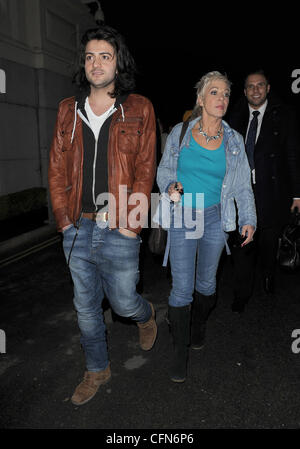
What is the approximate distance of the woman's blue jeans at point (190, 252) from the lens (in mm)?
2773

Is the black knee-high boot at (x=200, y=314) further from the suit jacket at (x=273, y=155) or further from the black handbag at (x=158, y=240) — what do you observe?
the suit jacket at (x=273, y=155)

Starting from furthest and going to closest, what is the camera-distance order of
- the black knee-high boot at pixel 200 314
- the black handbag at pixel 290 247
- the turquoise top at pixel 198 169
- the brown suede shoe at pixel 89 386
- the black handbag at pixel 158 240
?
the black handbag at pixel 290 247 < the black handbag at pixel 158 240 < the black knee-high boot at pixel 200 314 < the turquoise top at pixel 198 169 < the brown suede shoe at pixel 89 386

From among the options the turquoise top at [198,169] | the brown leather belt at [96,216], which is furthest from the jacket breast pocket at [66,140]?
the turquoise top at [198,169]

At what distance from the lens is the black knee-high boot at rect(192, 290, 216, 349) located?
307cm

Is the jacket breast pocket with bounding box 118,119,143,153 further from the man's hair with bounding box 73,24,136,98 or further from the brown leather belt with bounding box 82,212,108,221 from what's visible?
the brown leather belt with bounding box 82,212,108,221

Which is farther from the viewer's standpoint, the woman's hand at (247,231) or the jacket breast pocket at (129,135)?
the woman's hand at (247,231)

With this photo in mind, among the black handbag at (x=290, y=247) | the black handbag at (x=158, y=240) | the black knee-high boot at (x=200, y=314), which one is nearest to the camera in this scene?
the black knee-high boot at (x=200, y=314)

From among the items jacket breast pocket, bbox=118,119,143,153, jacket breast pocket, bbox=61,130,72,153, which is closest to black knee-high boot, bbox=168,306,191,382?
jacket breast pocket, bbox=118,119,143,153

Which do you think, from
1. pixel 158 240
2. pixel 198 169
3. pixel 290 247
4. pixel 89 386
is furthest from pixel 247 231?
pixel 290 247

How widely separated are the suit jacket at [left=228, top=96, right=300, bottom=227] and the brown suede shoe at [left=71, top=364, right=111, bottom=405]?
7.67 ft

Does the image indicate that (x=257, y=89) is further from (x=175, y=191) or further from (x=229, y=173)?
(x=175, y=191)

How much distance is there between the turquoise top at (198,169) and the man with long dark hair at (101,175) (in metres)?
0.31

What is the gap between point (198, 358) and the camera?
10.5 feet
